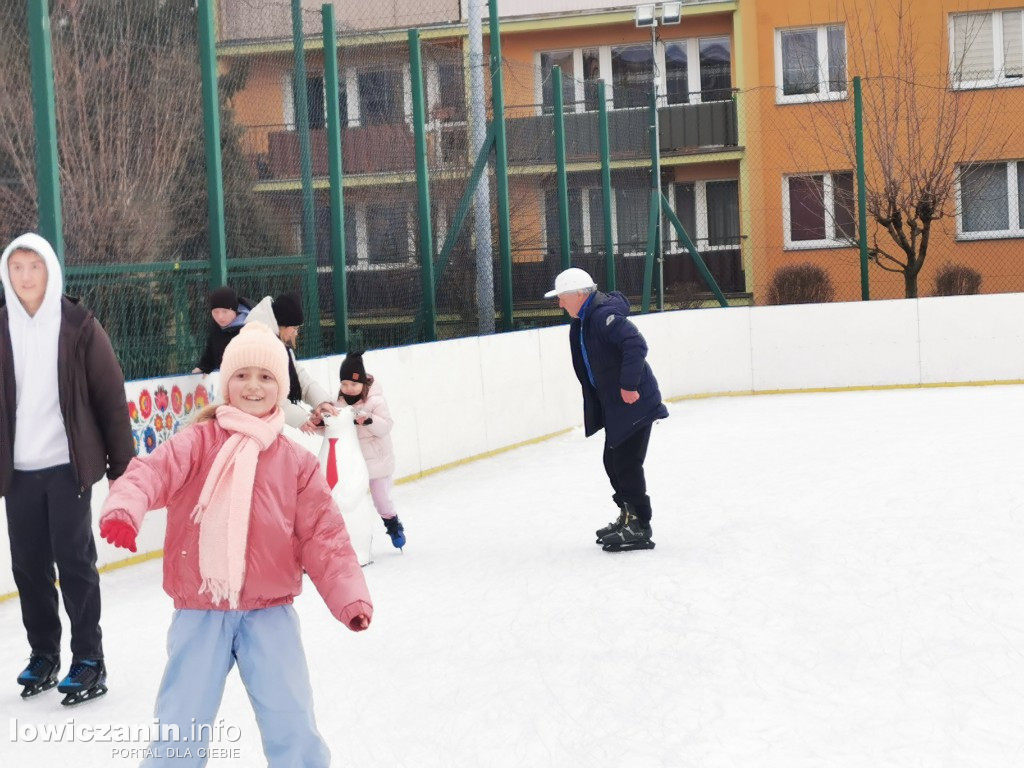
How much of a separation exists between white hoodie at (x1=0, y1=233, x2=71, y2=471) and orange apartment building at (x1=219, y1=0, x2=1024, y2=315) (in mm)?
6221

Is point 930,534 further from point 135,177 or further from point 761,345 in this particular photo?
point 761,345

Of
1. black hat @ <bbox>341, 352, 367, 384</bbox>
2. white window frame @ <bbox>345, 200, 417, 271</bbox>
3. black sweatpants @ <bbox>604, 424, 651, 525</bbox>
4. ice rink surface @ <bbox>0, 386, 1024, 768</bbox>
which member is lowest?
ice rink surface @ <bbox>0, 386, 1024, 768</bbox>

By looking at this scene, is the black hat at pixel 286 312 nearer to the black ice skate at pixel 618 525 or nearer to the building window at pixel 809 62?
the black ice skate at pixel 618 525

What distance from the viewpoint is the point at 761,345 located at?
16.7 metres

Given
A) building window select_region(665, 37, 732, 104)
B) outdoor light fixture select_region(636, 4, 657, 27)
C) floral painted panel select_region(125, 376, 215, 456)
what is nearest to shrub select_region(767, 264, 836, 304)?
outdoor light fixture select_region(636, 4, 657, 27)

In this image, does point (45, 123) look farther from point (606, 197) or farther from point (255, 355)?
point (606, 197)

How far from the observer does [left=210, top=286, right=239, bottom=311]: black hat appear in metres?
7.99

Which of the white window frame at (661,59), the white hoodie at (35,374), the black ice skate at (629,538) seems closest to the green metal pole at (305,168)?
the black ice skate at (629,538)

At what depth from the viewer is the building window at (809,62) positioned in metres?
23.6

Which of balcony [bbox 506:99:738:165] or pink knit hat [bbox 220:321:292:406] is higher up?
balcony [bbox 506:99:738:165]

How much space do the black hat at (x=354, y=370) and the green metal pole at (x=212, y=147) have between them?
5.66 ft

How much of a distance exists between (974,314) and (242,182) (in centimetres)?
972

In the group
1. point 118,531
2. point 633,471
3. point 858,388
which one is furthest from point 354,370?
point 858,388

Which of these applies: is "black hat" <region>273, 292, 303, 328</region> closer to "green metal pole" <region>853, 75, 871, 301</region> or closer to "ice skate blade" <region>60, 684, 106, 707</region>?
"ice skate blade" <region>60, 684, 106, 707</region>
